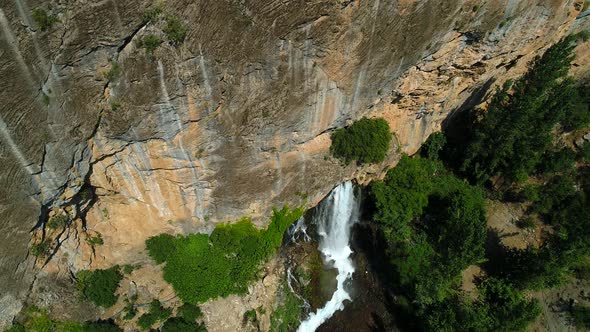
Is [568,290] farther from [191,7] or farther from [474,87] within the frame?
[191,7]

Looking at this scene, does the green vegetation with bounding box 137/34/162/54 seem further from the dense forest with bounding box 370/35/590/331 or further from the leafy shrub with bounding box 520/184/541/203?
the leafy shrub with bounding box 520/184/541/203

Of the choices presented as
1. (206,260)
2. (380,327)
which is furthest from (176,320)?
(380,327)

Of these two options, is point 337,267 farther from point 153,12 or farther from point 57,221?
point 153,12

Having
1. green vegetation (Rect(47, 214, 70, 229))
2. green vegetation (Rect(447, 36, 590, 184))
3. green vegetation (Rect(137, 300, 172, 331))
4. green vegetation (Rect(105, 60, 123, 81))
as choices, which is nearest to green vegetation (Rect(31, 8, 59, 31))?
green vegetation (Rect(105, 60, 123, 81))

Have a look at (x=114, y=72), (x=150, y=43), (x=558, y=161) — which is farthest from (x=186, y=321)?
(x=558, y=161)

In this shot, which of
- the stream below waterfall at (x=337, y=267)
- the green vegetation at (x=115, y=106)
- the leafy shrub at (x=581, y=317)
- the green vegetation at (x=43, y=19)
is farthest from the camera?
the stream below waterfall at (x=337, y=267)

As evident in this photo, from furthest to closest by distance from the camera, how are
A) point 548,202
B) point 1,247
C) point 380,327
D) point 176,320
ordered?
point 548,202, point 380,327, point 176,320, point 1,247

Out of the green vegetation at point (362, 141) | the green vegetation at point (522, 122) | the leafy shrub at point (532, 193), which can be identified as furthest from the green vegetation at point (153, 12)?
the leafy shrub at point (532, 193)

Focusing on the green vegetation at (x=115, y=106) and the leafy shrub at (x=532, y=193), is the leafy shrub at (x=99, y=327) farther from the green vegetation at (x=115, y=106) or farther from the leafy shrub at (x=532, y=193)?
the leafy shrub at (x=532, y=193)
